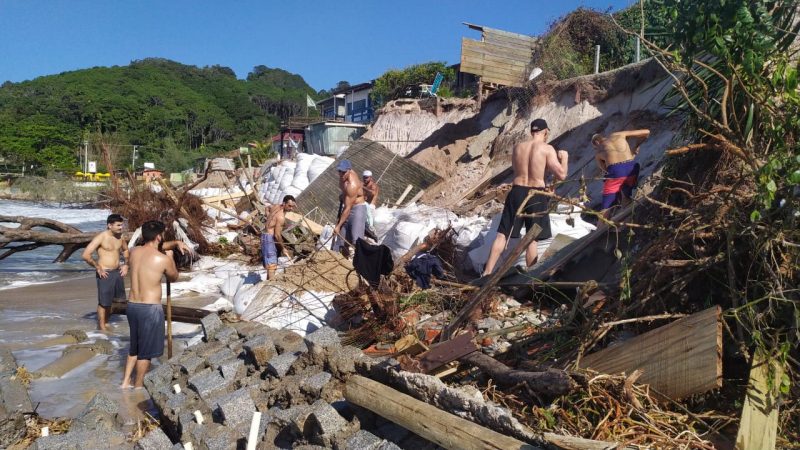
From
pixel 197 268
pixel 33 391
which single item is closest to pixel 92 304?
pixel 197 268

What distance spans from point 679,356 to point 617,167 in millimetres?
3141

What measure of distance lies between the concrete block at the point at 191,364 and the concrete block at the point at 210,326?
54 cm

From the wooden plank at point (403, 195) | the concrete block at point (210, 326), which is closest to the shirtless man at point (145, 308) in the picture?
the concrete block at point (210, 326)

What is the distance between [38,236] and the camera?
11211 mm

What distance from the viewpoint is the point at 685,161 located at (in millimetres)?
3980

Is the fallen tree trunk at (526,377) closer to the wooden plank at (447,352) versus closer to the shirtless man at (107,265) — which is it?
the wooden plank at (447,352)

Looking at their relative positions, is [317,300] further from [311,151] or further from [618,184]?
[311,151]

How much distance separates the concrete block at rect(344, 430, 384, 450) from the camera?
3.33 m

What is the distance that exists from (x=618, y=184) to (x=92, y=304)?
296 inches

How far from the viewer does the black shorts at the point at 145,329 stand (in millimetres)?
5527

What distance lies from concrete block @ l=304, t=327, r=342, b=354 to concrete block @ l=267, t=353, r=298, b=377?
0.79 ft

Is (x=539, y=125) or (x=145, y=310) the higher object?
(x=539, y=125)

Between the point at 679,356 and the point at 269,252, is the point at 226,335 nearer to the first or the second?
the point at 269,252

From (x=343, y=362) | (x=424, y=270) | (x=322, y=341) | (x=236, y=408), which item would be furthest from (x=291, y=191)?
(x=343, y=362)
